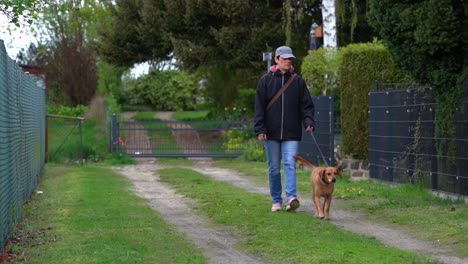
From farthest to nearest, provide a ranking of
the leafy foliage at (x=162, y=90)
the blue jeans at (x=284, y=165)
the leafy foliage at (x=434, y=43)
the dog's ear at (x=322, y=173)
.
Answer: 1. the leafy foliage at (x=162, y=90)
2. the blue jeans at (x=284, y=165)
3. the leafy foliage at (x=434, y=43)
4. the dog's ear at (x=322, y=173)

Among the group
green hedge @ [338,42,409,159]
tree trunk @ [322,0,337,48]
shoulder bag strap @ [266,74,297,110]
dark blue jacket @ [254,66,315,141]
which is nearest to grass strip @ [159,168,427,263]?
dark blue jacket @ [254,66,315,141]

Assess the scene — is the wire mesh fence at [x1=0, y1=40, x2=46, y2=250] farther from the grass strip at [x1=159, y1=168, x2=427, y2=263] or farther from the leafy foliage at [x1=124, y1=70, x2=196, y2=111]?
the leafy foliage at [x1=124, y1=70, x2=196, y2=111]

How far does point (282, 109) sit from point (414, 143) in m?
3.18

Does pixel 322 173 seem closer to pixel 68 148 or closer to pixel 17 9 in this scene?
pixel 17 9

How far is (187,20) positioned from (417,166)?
680 inches

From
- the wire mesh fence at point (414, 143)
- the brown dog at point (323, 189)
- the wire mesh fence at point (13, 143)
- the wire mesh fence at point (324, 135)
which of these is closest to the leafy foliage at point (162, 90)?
the wire mesh fence at point (324, 135)

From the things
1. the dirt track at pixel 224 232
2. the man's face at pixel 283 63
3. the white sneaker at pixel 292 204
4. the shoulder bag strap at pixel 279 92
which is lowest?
the dirt track at pixel 224 232

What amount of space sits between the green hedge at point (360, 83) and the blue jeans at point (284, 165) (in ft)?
18.3

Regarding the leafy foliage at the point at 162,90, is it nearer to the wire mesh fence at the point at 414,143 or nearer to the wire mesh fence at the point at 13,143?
the wire mesh fence at the point at 414,143

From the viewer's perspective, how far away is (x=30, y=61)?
5038 centimetres

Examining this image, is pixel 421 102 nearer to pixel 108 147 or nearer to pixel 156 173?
pixel 156 173

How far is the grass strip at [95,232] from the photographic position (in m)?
8.13

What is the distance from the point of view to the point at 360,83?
16641 mm

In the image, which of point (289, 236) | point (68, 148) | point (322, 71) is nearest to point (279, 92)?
point (289, 236)
